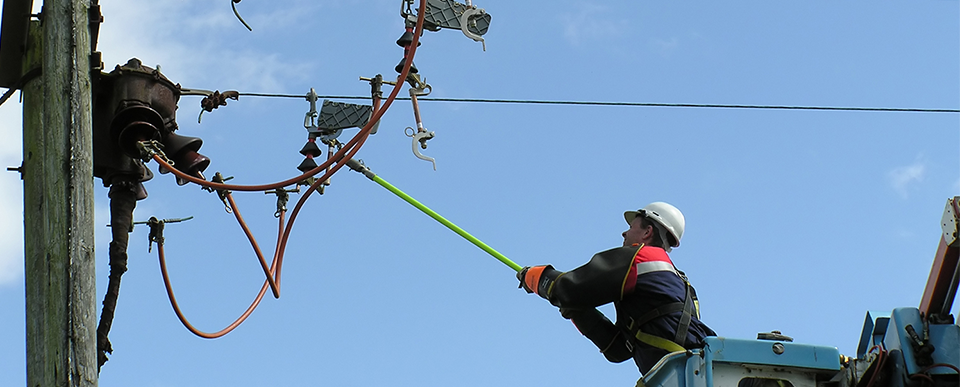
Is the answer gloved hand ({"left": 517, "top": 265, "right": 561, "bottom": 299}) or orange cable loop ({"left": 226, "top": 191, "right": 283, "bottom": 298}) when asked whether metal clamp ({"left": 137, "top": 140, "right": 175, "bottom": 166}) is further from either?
gloved hand ({"left": 517, "top": 265, "right": 561, "bottom": 299})

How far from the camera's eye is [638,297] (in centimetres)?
636

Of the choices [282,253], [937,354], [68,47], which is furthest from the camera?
[282,253]

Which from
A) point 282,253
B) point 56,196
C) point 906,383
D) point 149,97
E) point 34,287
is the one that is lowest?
point 906,383

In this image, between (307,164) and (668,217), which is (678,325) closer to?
(668,217)

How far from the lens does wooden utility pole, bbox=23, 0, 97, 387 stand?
5.10 metres

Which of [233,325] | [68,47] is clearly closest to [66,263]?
[68,47]

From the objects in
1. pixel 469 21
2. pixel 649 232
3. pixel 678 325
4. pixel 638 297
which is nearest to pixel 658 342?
pixel 678 325

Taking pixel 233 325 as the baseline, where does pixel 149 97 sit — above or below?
above

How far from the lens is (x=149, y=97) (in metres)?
6.45

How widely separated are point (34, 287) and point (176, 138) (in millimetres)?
1489

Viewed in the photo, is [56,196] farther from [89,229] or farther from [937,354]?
[937,354]

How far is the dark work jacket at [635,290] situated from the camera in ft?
20.5

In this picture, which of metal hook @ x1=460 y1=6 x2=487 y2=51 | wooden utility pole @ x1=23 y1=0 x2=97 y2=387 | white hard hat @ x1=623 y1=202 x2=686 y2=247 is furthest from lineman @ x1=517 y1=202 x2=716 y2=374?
wooden utility pole @ x1=23 y1=0 x2=97 y2=387

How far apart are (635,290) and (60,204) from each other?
2.90m
